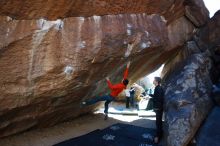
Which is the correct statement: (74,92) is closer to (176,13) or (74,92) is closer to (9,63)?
(9,63)

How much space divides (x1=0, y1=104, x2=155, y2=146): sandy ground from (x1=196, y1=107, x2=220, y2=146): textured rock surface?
2.05 metres

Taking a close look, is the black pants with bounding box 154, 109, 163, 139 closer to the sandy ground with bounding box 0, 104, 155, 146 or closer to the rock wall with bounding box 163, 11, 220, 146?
the rock wall with bounding box 163, 11, 220, 146

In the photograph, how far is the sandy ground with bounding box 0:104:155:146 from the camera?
268 inches

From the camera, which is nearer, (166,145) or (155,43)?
(166,145)

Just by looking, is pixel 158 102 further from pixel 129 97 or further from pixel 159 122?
pixel 129 97

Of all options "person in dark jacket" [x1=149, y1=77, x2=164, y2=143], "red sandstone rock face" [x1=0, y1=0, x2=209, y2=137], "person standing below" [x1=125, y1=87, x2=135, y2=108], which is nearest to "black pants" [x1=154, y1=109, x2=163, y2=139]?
"person in dark jacket" [x1=149, y1=77, x2=164, y2=143]

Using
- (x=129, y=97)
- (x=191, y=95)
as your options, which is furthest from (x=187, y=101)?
(x=129, y=97)

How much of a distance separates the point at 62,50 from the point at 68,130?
283 centimetres

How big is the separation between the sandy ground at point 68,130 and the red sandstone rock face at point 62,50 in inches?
8.8

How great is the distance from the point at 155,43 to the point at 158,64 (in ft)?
9.01

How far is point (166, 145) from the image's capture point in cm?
675

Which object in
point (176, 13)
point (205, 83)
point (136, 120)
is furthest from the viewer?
point (136, 120)

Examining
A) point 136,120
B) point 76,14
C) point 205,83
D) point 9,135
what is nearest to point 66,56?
point 76,14

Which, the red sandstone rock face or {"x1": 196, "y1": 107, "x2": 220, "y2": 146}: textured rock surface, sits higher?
the red sandstone rock face
